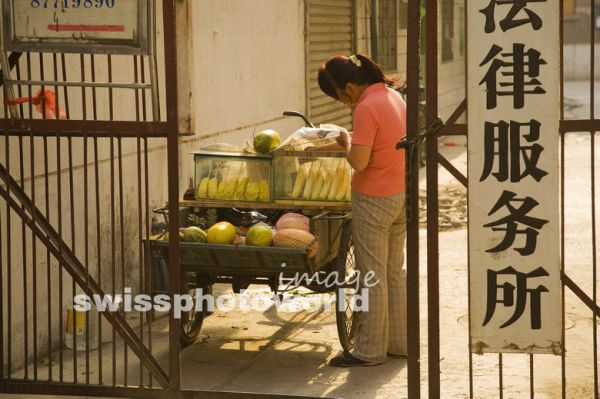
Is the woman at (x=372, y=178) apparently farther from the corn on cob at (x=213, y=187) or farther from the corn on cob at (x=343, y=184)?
the corn on cob at (x=213, y=187)

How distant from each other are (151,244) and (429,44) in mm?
2347

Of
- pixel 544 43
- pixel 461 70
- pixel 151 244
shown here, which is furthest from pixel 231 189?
pixel 461 70

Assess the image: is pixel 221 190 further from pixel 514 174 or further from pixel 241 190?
pixel 514 174

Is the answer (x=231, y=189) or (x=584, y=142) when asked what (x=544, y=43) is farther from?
(x=584, y=142)

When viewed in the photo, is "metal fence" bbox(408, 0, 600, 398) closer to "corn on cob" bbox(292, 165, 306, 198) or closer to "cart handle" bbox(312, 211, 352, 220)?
"cart handle" bbox(312, 211, 352, 220)

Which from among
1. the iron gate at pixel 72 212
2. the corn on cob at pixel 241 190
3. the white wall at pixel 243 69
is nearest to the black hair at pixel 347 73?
the corn on cob at pixel 241 190

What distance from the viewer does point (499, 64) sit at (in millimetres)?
4871

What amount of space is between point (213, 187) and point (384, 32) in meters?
9.69

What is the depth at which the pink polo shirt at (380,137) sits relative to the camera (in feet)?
21.4

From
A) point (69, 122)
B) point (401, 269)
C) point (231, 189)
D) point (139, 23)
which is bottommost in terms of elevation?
point (401, 269)

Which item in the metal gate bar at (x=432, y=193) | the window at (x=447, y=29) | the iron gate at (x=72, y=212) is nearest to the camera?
the metal gate bar at (x=432, y=193)

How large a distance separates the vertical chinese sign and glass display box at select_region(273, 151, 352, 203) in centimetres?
194

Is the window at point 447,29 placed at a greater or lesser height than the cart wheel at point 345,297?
greater

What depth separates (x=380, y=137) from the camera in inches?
259
